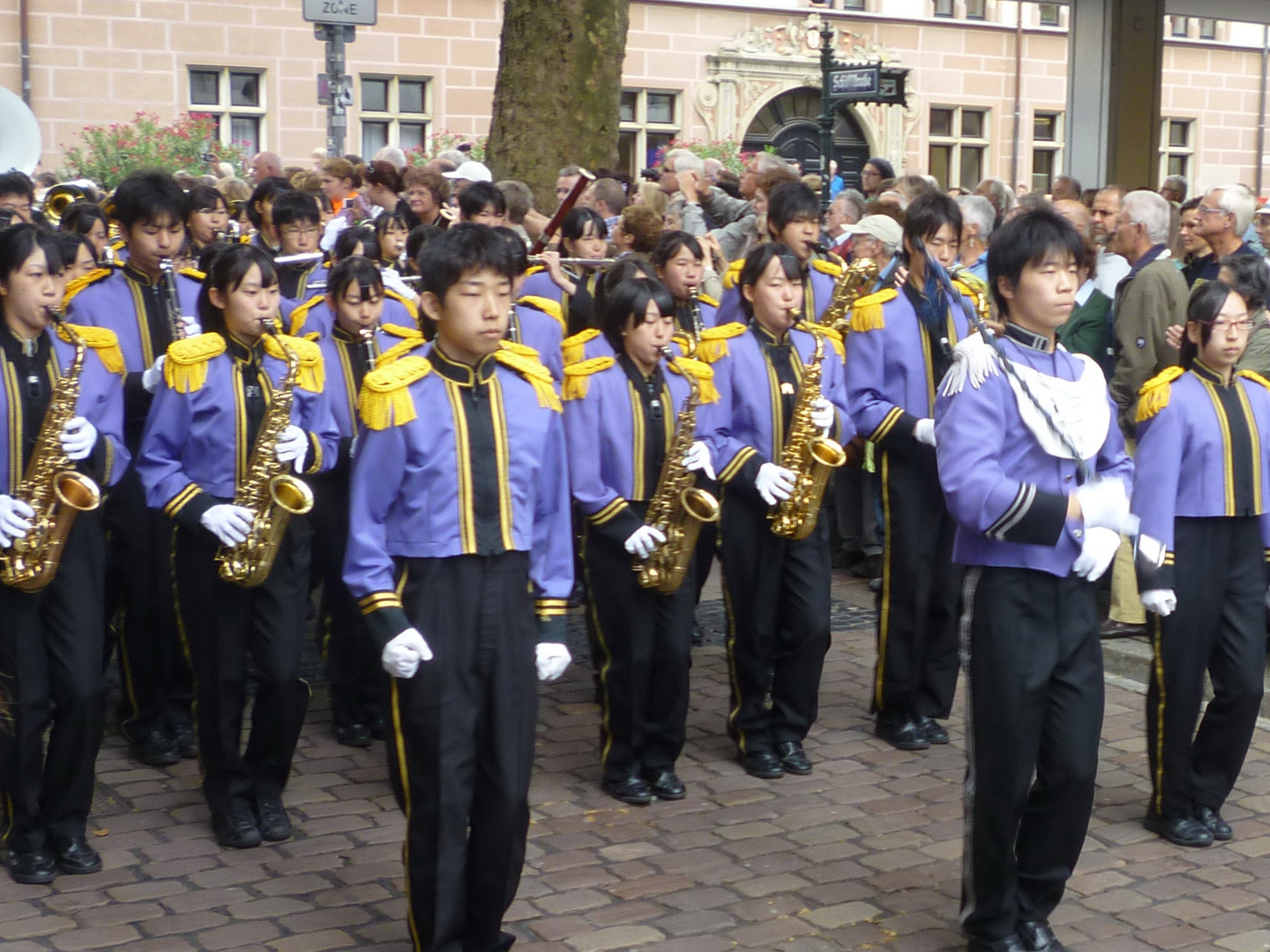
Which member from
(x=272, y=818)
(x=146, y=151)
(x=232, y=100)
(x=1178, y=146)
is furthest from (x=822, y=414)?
(x=1178, y=146)

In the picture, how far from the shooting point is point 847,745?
6.52m

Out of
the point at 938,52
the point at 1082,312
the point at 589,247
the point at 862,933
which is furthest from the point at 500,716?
the point at 938,52

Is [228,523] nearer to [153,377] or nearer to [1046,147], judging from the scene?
[153,377]

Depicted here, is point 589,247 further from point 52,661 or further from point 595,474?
point 52,661

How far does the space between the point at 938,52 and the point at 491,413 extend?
24663 millimetres

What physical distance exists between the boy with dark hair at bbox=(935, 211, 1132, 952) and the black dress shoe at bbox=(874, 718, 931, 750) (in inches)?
75.0

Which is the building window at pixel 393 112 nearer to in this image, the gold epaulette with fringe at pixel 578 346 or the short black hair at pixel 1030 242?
the gold epaulette with fringe at pixel 578 346

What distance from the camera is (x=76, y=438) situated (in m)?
5.05

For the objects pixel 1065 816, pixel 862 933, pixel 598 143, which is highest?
pixel 598 143

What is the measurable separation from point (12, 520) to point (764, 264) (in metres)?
2.77

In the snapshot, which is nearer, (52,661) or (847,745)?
(52,661)

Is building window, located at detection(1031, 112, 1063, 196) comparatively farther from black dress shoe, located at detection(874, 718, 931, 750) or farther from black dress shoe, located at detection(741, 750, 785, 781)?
black dress shoe, located at detection(741, 750, 785, 781)

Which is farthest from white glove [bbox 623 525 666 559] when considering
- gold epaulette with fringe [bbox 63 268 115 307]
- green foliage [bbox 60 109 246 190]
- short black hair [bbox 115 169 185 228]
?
green foliage [bbox 60 109 246 190]

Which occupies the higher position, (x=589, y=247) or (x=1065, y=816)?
(x=589, y=247)
